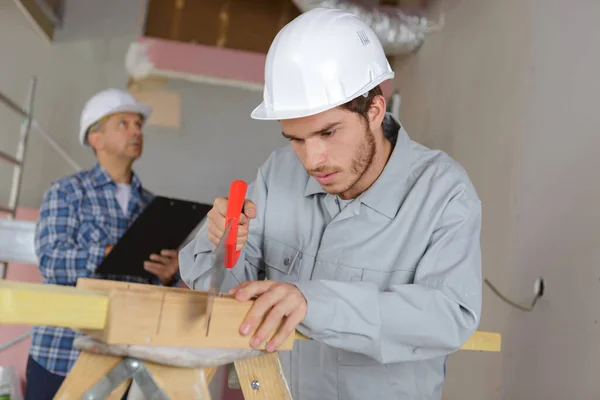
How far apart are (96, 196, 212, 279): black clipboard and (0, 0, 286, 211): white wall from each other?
63.5 inches

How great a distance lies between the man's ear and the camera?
118cm

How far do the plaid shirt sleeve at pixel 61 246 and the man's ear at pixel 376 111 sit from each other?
1281mm

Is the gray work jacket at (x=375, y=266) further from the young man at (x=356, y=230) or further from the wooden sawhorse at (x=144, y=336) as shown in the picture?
the wooden sawhorse at (x=144, y=336)

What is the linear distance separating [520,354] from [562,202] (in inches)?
18.0

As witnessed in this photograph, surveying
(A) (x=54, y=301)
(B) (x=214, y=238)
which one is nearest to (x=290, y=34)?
(B) (x=214, y=238)

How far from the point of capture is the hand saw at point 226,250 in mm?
744

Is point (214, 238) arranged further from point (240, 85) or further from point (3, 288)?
point (240, 85)

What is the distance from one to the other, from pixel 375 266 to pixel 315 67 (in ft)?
1.25

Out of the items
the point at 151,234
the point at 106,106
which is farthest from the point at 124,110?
the point at 151,234

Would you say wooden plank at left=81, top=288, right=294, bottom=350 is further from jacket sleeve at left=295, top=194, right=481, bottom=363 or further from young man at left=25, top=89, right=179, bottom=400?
young man at left=25, top=89, right=179, bottom=400

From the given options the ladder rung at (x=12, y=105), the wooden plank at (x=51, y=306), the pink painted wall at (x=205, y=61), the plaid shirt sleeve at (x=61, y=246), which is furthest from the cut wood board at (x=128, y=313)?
the pink painted wall at (x=205, y=61)

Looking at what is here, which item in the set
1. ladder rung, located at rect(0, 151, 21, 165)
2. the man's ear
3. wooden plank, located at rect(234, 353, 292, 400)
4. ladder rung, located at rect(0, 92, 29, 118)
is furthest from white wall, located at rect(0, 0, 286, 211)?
wooden plank, located at rect(234, 353, 292, 400)

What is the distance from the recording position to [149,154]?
375 cm

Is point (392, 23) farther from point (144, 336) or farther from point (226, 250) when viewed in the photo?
point (144, 336)
